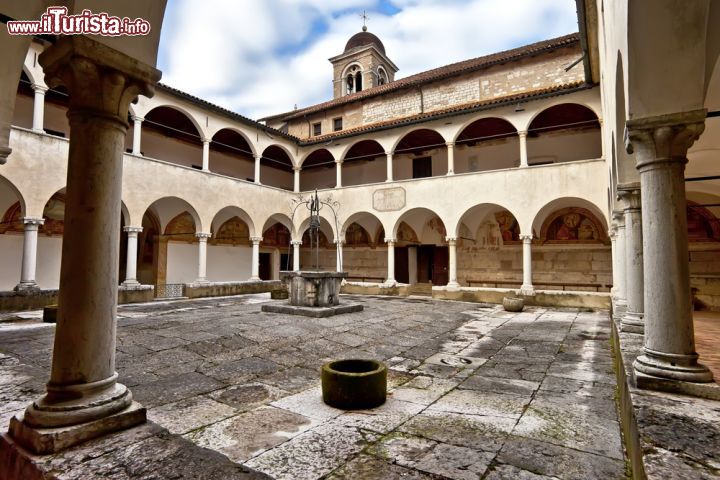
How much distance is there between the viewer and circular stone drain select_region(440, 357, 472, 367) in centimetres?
587

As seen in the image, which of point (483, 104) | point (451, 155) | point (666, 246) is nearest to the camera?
point (666, 246)

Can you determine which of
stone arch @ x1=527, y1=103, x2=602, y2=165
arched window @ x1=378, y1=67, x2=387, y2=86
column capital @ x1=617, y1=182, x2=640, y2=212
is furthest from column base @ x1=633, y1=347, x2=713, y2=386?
arched window @ x1=378, y1=67, x2=387, y2=86

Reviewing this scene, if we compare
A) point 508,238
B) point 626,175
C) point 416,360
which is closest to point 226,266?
point 508,238

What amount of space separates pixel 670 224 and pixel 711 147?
4706mm

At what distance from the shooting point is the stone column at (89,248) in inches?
108

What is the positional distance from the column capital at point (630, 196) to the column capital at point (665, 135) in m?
2.54

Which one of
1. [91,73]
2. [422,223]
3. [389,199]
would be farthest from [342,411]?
[422,223]

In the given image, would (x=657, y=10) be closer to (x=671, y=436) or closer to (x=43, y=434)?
(x=671, y=436)

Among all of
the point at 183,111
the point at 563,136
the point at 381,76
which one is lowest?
the point at 563,136

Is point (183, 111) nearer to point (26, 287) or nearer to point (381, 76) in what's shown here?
point (26, 287)

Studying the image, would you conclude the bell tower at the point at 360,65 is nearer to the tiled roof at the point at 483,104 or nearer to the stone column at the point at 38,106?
the tiled roof at the point at 483,104

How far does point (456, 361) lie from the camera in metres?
6.05

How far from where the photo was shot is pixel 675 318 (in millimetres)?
3277

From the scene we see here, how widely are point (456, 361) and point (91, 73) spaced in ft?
18.6
